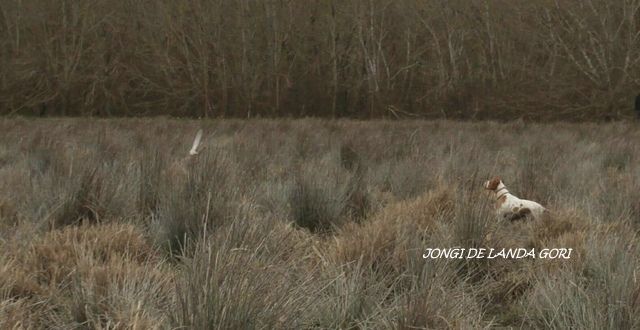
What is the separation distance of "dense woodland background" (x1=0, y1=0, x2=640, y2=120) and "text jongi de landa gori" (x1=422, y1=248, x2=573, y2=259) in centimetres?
1165

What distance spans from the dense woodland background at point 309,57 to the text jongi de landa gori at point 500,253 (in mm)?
11655

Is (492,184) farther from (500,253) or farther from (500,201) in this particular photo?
(500,253)

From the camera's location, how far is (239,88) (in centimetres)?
1461

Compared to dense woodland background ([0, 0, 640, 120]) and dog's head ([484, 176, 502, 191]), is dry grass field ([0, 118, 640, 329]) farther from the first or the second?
dense woodland background ([0, 0, 640, 120])

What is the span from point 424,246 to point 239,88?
12.9 metres

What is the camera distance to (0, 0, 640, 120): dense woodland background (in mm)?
14102

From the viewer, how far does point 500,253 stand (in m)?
2.36

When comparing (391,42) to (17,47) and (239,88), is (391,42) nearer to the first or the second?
(239,88)

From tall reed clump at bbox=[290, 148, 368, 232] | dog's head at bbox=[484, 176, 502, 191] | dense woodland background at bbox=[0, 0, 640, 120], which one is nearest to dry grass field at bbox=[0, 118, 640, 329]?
tall reed clump at bbox=[290, 148, 368, 232]

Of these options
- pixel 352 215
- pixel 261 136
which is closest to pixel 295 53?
pixel 261 136

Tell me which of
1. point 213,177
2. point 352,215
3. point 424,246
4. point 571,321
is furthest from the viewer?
point 352,215

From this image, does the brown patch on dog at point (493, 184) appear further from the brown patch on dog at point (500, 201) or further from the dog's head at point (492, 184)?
the brown patch on dog at point (500, 201)

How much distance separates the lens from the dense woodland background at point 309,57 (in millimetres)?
14102

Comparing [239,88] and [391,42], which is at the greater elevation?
[391,42]
